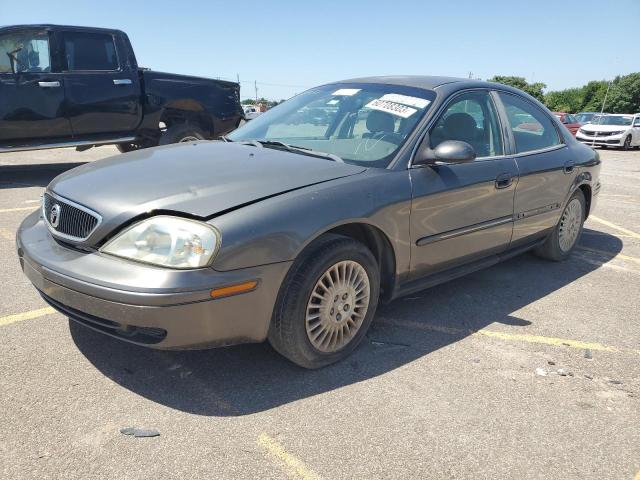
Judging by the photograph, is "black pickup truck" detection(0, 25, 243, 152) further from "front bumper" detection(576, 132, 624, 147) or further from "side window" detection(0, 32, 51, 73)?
"front bumper" detection(576, 132, 624, 147)

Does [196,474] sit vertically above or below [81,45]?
below

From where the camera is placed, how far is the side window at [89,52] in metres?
7.33

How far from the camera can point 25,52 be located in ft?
23.1

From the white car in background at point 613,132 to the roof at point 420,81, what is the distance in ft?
63.4

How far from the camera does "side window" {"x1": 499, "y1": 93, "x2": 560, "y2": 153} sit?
402 cm

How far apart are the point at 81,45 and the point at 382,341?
259 inches

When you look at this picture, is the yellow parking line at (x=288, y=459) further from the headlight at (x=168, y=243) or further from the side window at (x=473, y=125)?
the side window at (x=473, y=125)

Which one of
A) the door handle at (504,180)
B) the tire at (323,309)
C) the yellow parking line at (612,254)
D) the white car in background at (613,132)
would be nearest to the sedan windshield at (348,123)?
the tire at (323,309)

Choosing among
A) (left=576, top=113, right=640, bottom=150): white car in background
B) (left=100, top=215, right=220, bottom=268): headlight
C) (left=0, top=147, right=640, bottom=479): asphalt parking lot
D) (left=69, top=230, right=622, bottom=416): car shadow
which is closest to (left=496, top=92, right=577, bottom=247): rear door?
(left=69, top=230, right=622, bottom=416): car shadow

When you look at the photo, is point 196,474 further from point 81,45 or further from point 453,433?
point 81,45

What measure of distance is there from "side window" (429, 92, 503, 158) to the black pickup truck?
5.33 m

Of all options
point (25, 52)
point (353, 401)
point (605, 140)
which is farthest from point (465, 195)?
point (605, 140)

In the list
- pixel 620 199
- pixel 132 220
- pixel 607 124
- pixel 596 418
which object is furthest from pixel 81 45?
pixel 607 124

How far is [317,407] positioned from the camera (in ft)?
8.14
